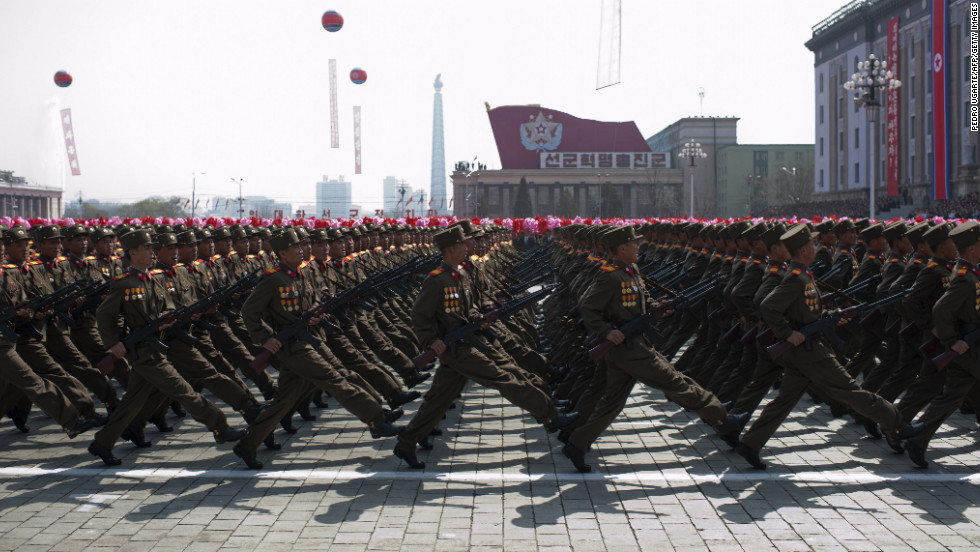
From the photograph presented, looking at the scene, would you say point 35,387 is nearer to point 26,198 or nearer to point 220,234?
point 220,234

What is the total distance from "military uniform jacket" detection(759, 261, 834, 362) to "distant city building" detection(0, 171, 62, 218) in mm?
111134

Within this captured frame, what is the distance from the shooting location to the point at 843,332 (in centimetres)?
984

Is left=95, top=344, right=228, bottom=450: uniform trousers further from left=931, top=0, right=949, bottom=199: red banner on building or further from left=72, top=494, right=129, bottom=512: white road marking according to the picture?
left=931, top=0, right=949, bottom=199: red banner on building

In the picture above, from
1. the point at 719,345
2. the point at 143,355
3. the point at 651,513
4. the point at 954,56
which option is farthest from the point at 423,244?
the point at 954,56

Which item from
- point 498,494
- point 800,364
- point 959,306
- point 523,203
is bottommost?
point 498,494

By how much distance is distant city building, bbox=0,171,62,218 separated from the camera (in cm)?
10950

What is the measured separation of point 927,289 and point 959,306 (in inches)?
24.2

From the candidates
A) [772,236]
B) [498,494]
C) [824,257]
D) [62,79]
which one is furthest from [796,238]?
[62,79]

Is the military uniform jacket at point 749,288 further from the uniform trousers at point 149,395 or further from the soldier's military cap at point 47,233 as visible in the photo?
the soldier's military cap at point 47,233

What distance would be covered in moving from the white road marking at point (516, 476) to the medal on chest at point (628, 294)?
4.33 feet

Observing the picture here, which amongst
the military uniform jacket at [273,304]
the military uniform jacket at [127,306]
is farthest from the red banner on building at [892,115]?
the military uniform jacket at [127,306]

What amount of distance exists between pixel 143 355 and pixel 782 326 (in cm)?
505

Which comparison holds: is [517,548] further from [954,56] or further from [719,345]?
[954,56]

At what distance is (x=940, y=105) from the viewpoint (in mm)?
50750
